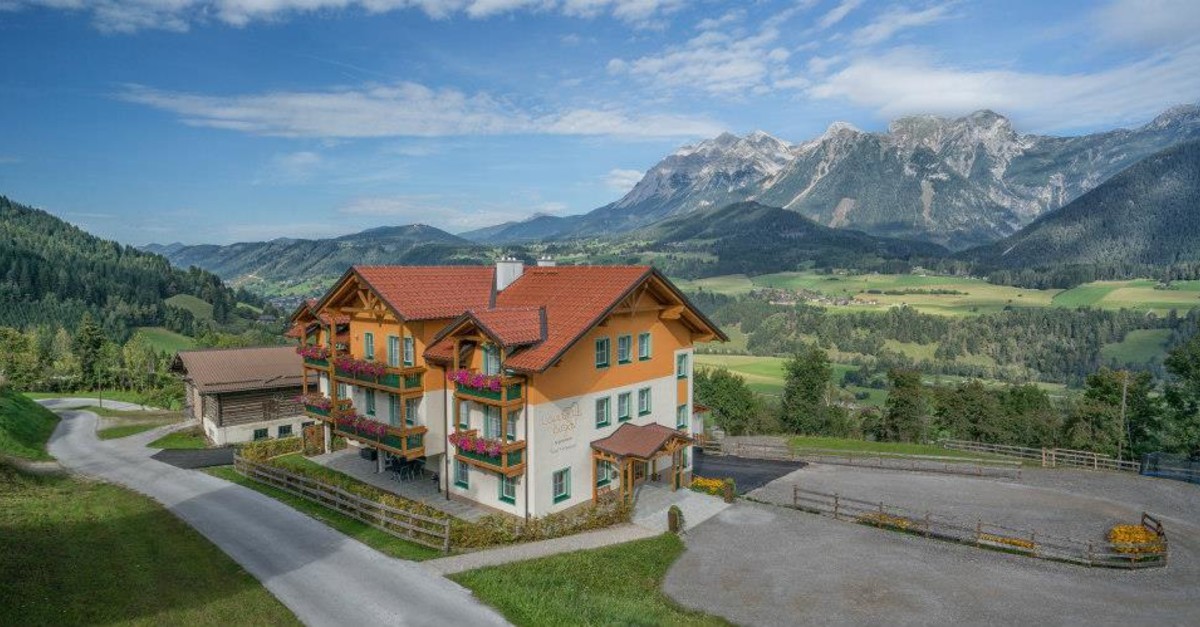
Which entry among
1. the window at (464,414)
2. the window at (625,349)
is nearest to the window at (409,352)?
the window at (464,414)

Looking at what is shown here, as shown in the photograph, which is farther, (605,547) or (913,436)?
(913,436)

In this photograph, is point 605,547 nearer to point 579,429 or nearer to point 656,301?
point 579,429

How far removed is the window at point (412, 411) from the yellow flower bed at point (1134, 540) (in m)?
29.2

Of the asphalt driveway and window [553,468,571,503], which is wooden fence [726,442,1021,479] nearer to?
the asphalt driveway

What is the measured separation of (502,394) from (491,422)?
2.98 meters

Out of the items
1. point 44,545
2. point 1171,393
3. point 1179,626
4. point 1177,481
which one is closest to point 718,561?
point 1179,626

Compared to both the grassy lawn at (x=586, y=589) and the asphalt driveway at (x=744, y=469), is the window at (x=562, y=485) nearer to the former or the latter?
the grassy lawn at (x=586, y=589)

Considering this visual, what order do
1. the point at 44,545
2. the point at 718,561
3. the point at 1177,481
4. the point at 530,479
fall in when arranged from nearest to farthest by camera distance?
1. the point at 44,545
2. the point at 718,561
3. the point at 530,479
4. the point at 1177,481

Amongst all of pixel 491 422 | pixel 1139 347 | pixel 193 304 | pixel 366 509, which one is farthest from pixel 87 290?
pixel 1139 347

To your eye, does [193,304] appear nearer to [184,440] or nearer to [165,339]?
[165,339]

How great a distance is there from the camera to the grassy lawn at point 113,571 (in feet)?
54.6

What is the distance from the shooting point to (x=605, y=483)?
30875 millimetres

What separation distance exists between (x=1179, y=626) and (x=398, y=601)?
923 inches

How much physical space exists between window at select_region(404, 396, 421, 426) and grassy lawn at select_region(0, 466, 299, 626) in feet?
33.0
